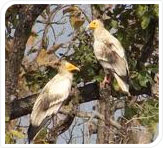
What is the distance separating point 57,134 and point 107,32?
0.31m

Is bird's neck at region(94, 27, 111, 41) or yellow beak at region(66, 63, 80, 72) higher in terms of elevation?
bird's neck at region(94, 27, 111, 41)

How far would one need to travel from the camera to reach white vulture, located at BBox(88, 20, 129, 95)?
180 ft

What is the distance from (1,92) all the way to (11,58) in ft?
0.33

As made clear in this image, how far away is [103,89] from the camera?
180 feet

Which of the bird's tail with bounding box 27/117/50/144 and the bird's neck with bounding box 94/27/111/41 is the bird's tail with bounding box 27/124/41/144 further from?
the bird's neck with bounding box 94/27/111/41

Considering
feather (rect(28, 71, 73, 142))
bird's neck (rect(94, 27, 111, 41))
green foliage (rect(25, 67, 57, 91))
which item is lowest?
feather (rect(28, 71, 73, 142))

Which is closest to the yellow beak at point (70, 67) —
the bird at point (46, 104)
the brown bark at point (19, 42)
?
the bird at point (46, 104)

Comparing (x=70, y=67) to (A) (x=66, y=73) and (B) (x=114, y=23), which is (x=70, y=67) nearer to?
(A) (x=66, y=73)

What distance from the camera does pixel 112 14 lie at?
54875 millimetres

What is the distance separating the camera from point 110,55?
54844mm

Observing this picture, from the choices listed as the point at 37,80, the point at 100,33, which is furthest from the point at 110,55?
the point at 37,80

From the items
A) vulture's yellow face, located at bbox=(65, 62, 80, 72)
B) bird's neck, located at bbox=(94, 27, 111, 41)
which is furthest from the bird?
bird's neck, located at bbox=(94, 27, 111, 41)

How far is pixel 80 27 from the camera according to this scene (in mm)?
54875

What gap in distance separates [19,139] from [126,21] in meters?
0.43
